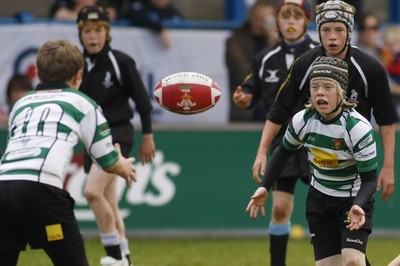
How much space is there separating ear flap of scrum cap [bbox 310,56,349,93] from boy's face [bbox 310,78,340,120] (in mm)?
37

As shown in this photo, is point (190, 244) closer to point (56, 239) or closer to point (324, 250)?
point (324, 250)

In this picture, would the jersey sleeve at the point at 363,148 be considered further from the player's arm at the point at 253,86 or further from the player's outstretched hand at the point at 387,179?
the player's arm at the point at 253,86

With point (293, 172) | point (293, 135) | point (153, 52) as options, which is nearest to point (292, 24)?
point (293, 172)

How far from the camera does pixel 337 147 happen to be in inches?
269

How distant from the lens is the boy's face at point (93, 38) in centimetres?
931

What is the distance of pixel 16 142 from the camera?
635 centimetres

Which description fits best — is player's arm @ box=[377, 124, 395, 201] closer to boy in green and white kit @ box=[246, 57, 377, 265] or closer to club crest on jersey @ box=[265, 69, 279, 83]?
boy in green and white kit @ box=[246, 57, 377, 265]

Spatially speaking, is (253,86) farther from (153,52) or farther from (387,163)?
(153,52)

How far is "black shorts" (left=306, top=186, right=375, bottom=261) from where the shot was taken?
6.94m

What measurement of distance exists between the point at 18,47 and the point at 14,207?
634 cm

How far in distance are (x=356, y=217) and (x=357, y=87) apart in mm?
1181

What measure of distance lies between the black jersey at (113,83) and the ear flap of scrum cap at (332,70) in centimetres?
271

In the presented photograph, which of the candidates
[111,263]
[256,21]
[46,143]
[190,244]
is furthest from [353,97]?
[256,21]

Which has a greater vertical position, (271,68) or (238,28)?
(271,68)
